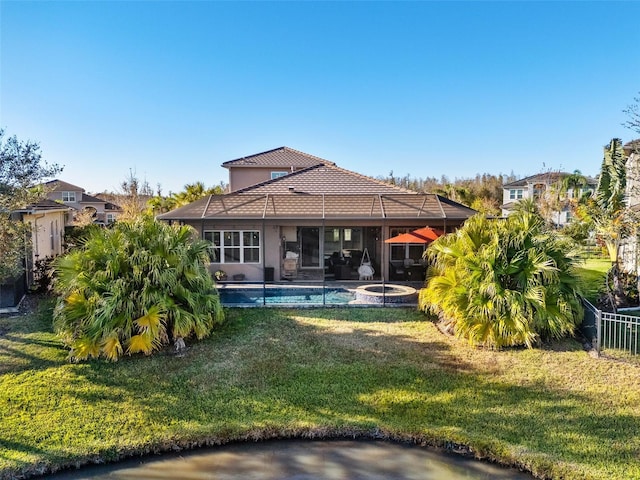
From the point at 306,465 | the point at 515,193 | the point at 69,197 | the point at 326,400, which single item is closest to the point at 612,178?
the point at 326,400

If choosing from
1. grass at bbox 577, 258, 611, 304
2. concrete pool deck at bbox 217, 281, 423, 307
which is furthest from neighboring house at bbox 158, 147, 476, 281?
grass at bbox 577, 258, 611, 304

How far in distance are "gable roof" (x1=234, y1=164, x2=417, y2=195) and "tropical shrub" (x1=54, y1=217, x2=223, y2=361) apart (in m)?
9.48

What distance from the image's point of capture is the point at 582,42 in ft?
55.1

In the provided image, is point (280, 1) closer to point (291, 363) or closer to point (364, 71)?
point (364, 71)

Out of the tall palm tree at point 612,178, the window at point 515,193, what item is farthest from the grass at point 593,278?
the window at point 515,193

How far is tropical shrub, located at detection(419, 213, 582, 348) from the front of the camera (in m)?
9.82

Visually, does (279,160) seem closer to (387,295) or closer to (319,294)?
(319,294)

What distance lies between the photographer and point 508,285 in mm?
10406

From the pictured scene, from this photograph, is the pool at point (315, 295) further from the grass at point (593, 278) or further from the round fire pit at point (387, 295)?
the grass at point (593, 278)

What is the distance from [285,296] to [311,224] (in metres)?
2.98

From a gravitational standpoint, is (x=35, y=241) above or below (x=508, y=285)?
above

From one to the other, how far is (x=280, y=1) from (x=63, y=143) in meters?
12.5

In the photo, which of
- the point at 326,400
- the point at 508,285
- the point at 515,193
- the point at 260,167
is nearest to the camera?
→ the point at 326,400

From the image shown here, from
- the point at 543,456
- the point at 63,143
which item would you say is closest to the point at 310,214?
the point at 543,456
